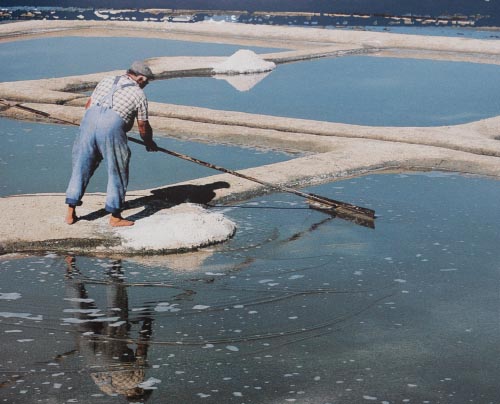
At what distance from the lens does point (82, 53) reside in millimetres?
15109

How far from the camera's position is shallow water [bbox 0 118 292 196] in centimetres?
650

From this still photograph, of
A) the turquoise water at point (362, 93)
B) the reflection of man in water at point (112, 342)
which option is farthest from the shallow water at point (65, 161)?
the reflection of man in water at point (112, 342)

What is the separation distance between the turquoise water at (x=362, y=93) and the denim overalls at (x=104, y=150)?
4.48 meters

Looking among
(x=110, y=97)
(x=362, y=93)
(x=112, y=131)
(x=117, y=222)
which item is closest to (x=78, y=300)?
(x=117, y=222)

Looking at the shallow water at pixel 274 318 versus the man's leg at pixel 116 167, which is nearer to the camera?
the shallow water at pixel 274 318

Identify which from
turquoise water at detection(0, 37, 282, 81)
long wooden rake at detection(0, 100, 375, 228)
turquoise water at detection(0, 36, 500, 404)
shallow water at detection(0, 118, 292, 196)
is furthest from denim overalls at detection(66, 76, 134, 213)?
Answer: turquoise water at detection(0, 37, 282, 81)

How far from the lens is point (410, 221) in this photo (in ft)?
18.5

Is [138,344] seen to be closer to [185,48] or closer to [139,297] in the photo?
[139,297]

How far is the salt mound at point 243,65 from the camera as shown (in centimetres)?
1273

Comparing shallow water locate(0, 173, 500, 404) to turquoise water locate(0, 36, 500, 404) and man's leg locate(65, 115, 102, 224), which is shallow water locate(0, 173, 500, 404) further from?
man's leg locate(65, 115, 102, 224)

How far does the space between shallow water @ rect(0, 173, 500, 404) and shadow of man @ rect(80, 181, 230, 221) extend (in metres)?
0.41

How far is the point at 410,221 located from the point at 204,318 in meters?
2.00

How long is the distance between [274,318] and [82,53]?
11.7m

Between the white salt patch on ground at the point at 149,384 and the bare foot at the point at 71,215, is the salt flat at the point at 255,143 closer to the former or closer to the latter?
the bare foot at the point at 71,215
